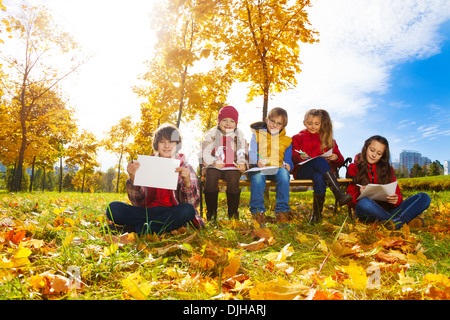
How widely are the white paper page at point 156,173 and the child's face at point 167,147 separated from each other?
35 centimetres

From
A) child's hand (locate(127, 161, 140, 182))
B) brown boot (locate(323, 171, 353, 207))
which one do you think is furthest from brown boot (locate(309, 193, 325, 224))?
child's hand (locate(127, 161, 140, 182))

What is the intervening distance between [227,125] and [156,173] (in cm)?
162

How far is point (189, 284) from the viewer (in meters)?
1.44

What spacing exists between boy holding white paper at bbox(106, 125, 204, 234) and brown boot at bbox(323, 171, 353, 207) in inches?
65.9

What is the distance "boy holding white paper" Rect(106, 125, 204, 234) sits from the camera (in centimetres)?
270

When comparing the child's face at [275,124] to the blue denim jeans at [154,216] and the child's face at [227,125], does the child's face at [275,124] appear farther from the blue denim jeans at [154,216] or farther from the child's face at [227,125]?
the blue denim jeans at [154,216]

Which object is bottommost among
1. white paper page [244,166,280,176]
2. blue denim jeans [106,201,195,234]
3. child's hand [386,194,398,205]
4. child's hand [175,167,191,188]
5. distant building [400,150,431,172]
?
blue denim jeans [106,201,195,234]

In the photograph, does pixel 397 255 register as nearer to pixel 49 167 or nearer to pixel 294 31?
pixel 294 31

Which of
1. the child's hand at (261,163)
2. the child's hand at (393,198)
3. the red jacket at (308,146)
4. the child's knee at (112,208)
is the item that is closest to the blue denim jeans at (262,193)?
the child's hand at (261,163)

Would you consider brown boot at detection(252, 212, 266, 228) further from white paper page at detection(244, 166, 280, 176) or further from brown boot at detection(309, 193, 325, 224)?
brown boot at detection(309, 193, 325, 224)

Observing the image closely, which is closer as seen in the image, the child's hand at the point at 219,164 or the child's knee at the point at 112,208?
the child's knee at the point at 112,208

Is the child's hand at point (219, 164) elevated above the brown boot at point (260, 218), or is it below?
above

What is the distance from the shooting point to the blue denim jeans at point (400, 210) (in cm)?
309
